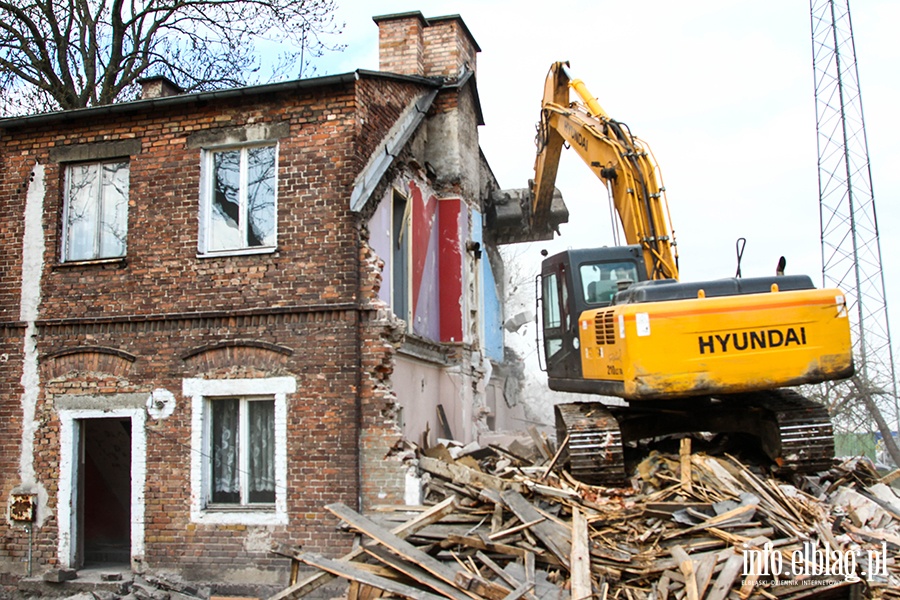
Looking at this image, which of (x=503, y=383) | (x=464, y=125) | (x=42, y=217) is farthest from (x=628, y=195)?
(x=42, y=217)

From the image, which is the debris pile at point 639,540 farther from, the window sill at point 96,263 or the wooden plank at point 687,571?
the window sill at point 96,263

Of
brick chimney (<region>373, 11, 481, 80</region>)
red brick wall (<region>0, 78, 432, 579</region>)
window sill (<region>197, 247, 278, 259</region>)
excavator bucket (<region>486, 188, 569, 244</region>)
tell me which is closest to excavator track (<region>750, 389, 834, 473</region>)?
red brick wall (<region>0, 78, 432, 579</region>)

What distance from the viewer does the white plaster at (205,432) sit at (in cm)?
1006

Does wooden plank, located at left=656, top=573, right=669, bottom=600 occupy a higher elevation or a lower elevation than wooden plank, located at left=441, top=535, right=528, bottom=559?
lower

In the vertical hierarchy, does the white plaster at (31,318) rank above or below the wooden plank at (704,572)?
above

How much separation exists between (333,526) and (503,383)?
644 cm

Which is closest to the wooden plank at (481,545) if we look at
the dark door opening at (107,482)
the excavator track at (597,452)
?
the excavator track at (597,452)

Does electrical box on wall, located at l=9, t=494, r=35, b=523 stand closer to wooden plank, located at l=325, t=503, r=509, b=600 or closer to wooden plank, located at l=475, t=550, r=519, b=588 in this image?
wooden plank, located at l=325, t=503, r=509, b=600

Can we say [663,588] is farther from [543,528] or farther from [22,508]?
[22,508]

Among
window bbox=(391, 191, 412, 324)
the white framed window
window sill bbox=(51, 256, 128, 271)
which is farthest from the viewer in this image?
window bbox=(391, 191, 412, 324)

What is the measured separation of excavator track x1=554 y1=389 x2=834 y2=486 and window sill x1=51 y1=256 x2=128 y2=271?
5.92m

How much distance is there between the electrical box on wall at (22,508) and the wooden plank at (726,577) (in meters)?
8.23

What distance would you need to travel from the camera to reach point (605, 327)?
29.8ft

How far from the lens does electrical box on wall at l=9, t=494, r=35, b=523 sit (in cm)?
1066
